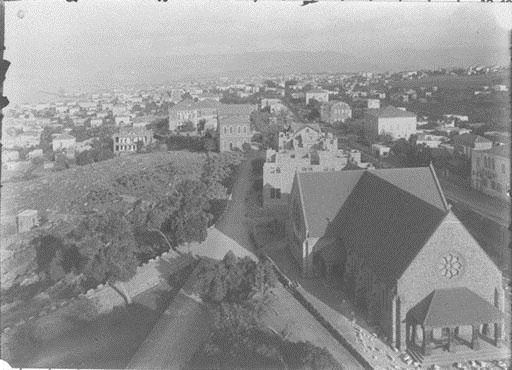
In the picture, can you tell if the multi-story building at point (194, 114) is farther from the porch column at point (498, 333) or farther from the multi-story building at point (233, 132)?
the porch column at point (498, 333)

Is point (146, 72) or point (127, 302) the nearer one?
point (127, 302)

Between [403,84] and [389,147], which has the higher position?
[403,84]

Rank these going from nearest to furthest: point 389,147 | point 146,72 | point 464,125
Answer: point 146,72 < point 389,147 < point 464,125

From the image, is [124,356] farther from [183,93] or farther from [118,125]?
[183,93]

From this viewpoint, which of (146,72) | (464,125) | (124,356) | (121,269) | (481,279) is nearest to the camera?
(481,279)

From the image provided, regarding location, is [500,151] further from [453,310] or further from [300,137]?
[453,310]

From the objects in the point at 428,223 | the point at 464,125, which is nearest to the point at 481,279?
the point at 428,223

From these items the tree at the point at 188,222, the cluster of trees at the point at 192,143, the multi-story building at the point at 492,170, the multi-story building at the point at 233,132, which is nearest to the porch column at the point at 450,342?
the tree at the point at 188,222
